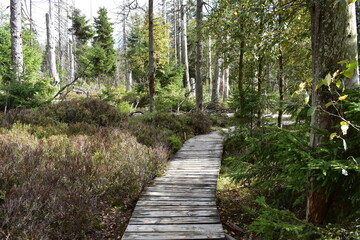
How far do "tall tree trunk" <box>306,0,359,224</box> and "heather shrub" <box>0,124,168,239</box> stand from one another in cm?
271

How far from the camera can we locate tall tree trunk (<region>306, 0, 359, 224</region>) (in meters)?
2.04

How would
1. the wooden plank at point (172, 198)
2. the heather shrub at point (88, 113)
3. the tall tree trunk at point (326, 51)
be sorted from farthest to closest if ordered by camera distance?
the heather shrub at point (88, 113)
the wooden plank at point (172, 198)
the tall tree trunk at point (326, 51)

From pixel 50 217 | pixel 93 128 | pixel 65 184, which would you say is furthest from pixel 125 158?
pixel 93 128

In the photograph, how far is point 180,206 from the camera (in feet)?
12.7

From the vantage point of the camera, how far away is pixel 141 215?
139 inches

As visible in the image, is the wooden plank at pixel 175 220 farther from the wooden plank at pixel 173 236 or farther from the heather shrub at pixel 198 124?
the heather shrub at pixel 198 124

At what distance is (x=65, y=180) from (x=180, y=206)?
6.08 feet

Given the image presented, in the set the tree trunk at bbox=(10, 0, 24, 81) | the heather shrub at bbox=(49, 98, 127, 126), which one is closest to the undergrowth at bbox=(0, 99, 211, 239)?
the heather shrub at bbox=(49, 98, 127, 126)

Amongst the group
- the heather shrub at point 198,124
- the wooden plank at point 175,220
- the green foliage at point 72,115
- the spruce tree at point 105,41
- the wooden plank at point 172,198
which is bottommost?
the wooden plank at point 175,220

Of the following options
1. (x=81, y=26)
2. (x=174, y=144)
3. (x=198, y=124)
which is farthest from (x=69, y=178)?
(x=81, y=26)

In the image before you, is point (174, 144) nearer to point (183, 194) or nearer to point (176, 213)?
point (183, 194)

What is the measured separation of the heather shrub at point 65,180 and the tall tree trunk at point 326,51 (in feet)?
8.88

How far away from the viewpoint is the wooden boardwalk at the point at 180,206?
10.1 feet

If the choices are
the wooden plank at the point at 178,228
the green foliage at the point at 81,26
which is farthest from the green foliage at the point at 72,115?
the green foliage at the point at 81,26
